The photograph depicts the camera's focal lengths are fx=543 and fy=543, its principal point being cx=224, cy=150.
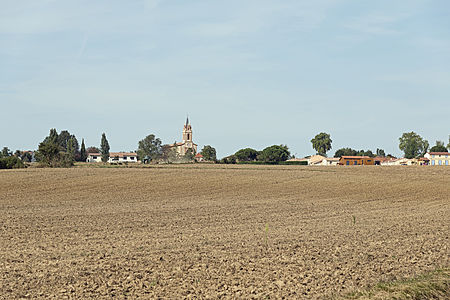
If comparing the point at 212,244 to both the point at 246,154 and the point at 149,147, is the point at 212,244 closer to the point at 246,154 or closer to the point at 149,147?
the point at 246,154

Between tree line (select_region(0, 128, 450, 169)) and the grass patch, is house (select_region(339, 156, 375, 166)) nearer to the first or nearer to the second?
tree line (select_region(0, 128, 450, 169))

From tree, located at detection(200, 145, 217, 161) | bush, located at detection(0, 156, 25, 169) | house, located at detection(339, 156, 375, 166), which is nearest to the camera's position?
bush, located at detection(0, 156, 25, 169)

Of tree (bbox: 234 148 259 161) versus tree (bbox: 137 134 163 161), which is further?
tree (bbox: 137 134 163 161)

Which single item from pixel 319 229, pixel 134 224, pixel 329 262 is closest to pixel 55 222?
pixel 134 224

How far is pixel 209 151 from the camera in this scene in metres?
165

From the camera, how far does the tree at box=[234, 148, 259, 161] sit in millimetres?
164137

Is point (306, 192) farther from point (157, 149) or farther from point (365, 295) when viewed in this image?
point (157, 149)

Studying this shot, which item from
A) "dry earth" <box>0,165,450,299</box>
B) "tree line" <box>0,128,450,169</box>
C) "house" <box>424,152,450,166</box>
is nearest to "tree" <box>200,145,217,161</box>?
"tree line" <box>0,128,450,169</box>

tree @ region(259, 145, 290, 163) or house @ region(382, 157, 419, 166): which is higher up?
tree @ region(259, 145, 290, 163)

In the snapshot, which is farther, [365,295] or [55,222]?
[55,222]

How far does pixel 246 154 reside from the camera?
165 metres

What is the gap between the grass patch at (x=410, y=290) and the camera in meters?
10.8

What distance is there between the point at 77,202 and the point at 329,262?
23604mm

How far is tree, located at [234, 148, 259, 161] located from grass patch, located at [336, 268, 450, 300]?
150m
